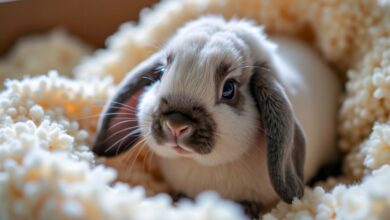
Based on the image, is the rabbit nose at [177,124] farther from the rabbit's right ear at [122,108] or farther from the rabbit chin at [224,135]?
the rabbit's right ear at [122,108]

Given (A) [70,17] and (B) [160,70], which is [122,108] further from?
(A) [70,17]

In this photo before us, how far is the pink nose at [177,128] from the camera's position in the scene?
109 centimetres

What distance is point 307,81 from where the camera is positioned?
1.53 meters

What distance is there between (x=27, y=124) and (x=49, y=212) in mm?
339

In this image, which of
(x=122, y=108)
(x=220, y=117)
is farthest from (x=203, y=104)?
(x=122, y=108)

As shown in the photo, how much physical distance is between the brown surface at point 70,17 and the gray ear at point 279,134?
1.04 m

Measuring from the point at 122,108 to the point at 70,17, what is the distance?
0.99 meters

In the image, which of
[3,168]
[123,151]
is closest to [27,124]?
[3,168]

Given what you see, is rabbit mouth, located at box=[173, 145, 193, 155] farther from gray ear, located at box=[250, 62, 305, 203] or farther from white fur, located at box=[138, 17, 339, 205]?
gray ear, located at box=[250, 62, 305, 203]

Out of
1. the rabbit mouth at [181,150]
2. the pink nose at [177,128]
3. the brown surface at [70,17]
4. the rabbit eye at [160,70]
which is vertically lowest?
the rabbit mouth at [181,150]

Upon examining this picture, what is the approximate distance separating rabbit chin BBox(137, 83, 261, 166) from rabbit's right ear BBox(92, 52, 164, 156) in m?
0.10

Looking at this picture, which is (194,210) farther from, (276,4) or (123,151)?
(276,4)

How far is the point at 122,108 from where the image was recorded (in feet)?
4.41

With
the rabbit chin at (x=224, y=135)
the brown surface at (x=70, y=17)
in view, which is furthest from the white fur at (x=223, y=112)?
the brown surface at (x=70, y=17)
